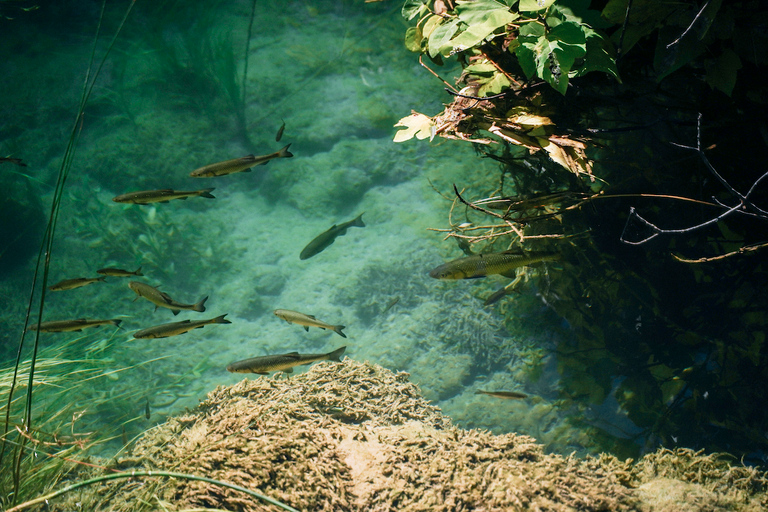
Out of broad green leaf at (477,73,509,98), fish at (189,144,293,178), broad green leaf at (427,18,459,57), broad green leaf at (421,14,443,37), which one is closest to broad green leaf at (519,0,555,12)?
broad green leaf at (427,18,459,57)

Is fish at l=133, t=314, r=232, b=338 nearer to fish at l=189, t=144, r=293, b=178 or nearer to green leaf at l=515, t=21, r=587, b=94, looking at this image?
fish at l=189, t=144, r=293, b=178

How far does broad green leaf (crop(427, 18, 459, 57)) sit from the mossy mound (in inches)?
104

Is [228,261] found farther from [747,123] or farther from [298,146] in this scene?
[747,123]

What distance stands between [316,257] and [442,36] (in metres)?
7.78

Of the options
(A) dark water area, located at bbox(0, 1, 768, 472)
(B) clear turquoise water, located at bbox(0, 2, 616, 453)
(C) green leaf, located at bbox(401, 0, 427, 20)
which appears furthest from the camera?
(B) clear turquoise water, located at bbox(0, 2, 616, 453)

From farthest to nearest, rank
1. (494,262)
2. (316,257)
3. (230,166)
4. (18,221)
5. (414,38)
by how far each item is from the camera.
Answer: (316,257) → (18,221) → (230,166) → (494,262) → (414,38)

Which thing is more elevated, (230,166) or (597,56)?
(597,56)

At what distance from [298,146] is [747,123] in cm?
987

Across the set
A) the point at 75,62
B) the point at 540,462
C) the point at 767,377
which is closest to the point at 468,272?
the point at 540,462

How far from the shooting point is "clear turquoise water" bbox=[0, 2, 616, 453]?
734 cm

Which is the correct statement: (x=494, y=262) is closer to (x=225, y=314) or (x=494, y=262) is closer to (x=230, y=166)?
(x=225, y=314)

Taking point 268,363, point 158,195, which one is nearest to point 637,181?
point 268,363

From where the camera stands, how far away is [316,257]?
954 centimetres

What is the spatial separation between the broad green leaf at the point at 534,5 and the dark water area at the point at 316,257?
166cm
